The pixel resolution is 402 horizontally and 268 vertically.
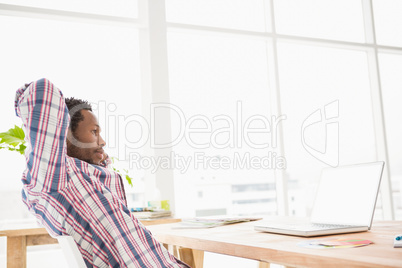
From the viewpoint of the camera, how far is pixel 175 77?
3.46 metres

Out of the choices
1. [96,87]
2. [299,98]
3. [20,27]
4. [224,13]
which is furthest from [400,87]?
[20,27]

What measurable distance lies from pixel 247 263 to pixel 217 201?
21.3 inches

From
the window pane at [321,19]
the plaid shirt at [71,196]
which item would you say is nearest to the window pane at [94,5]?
the window pane at [321,19]

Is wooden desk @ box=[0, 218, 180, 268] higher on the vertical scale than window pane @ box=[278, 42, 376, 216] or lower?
lower

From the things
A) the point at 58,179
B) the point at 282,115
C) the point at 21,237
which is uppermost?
the point at 282,115

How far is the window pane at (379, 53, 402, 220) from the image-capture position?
4.34 m

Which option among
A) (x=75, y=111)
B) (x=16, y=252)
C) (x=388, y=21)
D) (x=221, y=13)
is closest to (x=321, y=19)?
(x=388, y=21)

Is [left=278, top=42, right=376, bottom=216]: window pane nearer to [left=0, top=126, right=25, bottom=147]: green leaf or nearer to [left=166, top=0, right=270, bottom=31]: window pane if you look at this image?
[left=166, top=0, right=270, bottom=31]: window pane

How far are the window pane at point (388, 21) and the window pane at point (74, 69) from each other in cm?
266

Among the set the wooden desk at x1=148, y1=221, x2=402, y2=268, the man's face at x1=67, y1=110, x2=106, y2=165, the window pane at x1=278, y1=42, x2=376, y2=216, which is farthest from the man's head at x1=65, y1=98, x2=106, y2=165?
the window pane at x1=278, y1=42, x2=376, y2=216

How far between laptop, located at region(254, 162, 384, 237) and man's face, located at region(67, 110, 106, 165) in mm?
519

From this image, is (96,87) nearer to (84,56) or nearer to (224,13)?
(84,56)

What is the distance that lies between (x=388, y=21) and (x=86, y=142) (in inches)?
170

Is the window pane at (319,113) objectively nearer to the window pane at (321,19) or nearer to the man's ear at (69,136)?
the window pane at (321,19)
